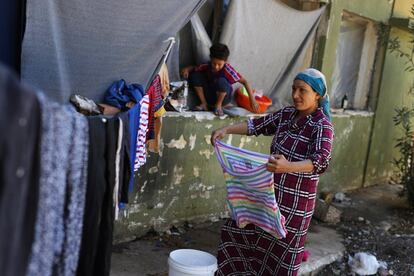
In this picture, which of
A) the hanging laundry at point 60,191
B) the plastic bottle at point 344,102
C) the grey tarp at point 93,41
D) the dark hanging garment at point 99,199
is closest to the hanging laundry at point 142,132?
the grey tarp at point 93,41

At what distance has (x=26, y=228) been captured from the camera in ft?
5.37

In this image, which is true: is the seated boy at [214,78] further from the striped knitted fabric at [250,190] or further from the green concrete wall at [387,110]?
the green concrete wall at [387,110]

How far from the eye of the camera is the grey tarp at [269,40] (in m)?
5.12

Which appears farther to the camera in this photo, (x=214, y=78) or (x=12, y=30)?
(x=214, y=78)

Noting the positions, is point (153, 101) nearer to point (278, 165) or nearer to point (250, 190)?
point (250, 190)

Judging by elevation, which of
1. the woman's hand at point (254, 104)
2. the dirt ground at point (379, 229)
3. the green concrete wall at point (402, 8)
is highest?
the green concrete wall at point (402, 8)

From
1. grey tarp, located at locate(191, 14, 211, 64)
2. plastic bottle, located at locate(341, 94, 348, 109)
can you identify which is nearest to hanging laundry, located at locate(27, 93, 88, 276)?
grey tarp, located at locate(191, 14, 211, 64)

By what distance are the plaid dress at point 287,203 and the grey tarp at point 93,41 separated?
0.99 metres

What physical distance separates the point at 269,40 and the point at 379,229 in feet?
8.75

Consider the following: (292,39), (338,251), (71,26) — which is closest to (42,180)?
(71,26)

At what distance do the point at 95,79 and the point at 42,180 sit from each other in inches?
74.3

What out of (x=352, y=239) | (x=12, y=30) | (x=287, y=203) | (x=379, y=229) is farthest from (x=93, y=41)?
(x=379, y=229)

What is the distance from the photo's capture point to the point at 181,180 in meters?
4.84

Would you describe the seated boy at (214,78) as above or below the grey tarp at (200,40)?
below
